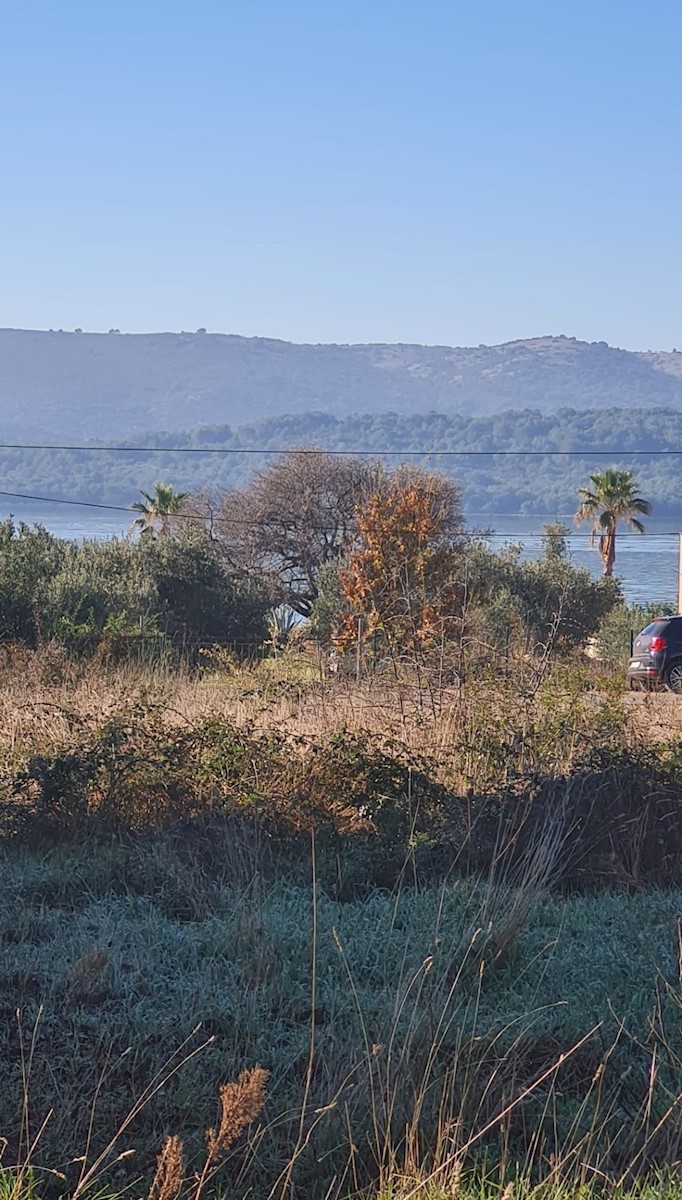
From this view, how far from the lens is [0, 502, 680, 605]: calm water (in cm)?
5831

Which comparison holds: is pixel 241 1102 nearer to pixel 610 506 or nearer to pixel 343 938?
pixel 343 938

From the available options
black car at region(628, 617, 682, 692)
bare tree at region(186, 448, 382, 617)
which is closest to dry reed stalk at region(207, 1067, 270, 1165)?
black car at region(628, 617, 682, 692)

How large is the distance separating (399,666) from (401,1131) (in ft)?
21.9

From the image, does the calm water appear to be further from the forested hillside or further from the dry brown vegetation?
the dry brown vegetation

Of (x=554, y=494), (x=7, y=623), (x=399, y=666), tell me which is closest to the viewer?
(x=399, y=666)

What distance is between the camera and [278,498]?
54906mm

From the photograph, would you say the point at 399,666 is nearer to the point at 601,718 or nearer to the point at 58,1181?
the point at 601,718

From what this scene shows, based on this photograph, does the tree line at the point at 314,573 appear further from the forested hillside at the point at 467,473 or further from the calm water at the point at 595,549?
the forested hillside at the point at 467,473

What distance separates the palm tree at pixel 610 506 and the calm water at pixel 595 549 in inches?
35.7

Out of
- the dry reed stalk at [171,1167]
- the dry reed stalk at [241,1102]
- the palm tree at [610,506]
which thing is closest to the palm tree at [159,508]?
the palm tree at [610,506]

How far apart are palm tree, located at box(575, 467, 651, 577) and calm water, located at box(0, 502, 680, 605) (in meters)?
0.91

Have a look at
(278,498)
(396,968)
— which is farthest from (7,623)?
(278,498)

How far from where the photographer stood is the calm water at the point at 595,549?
5831 centimetres

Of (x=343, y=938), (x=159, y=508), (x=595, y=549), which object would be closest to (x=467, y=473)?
(x=595, y=549)
